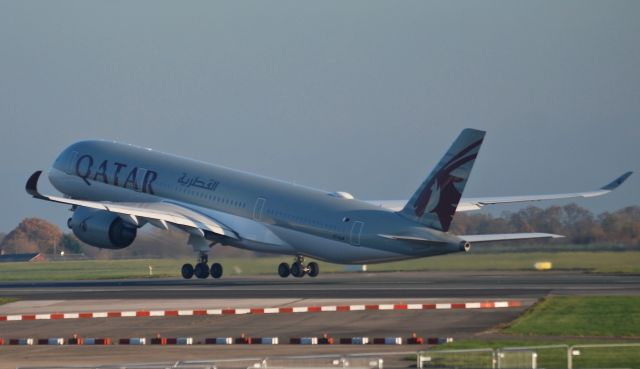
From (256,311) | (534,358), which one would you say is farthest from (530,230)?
(534,358)

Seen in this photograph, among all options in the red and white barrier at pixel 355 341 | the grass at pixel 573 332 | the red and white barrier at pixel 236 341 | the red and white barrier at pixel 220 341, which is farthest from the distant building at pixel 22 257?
the red and white barrier at pixel 355 341

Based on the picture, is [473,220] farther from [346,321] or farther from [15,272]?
[346,321]

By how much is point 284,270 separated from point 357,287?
9854mm

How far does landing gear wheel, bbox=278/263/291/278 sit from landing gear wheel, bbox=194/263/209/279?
3.93 metres

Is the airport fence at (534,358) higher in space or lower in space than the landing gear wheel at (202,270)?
lower

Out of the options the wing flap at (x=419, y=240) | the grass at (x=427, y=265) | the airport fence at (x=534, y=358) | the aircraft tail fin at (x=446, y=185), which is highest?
the aircraft tail fin at (x=446, y=185)

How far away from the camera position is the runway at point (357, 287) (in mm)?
50938

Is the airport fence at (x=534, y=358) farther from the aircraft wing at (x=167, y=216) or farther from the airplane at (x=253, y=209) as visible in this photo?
the aircraft wing at (x=167, y=216)

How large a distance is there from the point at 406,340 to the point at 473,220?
40882mm

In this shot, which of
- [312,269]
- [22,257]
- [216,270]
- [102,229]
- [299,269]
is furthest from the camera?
[22,257]

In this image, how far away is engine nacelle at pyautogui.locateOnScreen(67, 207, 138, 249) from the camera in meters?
66.7

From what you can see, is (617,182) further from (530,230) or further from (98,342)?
(98,342)

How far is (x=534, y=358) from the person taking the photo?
2231 centimetres

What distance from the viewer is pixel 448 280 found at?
2420 inches
